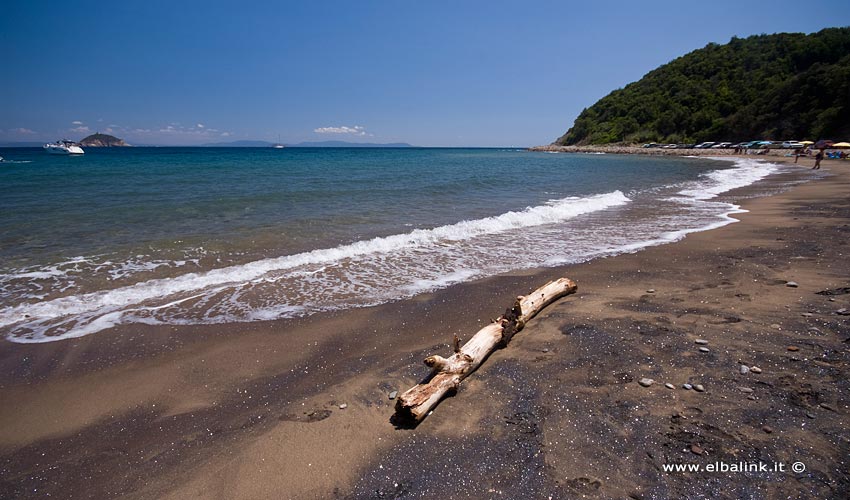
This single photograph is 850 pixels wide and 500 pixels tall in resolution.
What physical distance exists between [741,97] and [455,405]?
376 ft

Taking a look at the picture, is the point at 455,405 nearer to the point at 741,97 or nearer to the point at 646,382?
the point at 646,382

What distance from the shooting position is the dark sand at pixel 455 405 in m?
2.84

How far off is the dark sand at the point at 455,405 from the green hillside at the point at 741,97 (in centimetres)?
8010

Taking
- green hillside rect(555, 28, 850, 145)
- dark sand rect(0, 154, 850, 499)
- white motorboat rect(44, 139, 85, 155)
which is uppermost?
green hillside rect(555, 28, 850, 145)

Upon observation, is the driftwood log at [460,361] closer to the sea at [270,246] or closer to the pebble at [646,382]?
the pebble at [646,382]

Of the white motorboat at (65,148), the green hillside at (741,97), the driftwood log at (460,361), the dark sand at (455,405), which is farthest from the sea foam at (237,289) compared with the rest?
the white motorboat at (65,148)

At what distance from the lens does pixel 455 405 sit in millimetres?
3666

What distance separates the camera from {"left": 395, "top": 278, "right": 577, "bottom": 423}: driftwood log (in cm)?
346

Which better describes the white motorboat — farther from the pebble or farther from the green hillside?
the green hillside

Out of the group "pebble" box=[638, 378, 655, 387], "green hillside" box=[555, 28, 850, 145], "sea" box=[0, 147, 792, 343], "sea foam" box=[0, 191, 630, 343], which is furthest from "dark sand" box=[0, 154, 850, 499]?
"green hillside" box=[555, 28, 850, 145]

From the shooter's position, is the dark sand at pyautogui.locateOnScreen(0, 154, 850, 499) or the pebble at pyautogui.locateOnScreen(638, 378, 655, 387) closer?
the dark sand at pyautogui.locateOnScreen(0, 154, 850, 499)

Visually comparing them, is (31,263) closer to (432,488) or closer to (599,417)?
(432,488)

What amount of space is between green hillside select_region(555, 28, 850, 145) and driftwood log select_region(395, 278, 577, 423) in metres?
81.1

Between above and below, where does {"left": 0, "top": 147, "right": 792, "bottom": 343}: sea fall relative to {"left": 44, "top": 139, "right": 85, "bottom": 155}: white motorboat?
below
